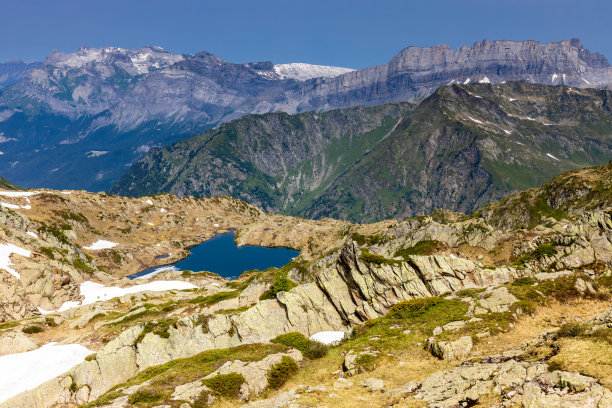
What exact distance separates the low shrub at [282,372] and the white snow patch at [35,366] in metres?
29.9

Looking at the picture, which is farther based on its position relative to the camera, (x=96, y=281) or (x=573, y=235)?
(x=96, y=281)

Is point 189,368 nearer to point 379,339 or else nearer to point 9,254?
point 379,339

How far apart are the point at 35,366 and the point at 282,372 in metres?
34.9

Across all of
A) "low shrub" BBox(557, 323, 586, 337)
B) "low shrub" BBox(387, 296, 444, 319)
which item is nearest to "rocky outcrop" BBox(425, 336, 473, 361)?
"low shrub" BBox(557, 323, 586, 337)

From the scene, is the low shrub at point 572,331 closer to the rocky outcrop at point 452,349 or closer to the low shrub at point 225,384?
the rocky outcrop at point 452,349

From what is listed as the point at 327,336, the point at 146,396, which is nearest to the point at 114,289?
the point at 327,336

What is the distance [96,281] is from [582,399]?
400ft

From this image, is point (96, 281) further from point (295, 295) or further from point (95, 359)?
point (295, 295)

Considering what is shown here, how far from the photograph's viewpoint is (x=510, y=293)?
31484 mm

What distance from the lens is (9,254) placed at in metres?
87.8

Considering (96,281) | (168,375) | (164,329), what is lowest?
(168,375)

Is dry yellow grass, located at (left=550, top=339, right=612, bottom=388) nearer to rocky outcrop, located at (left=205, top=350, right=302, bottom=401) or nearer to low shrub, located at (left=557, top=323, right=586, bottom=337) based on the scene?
low shrub, located at (left=557, top=323, right=586, bottom=337)

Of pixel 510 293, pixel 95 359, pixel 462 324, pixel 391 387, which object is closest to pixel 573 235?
pixel 510 293

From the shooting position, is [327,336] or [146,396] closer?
[146,396]
